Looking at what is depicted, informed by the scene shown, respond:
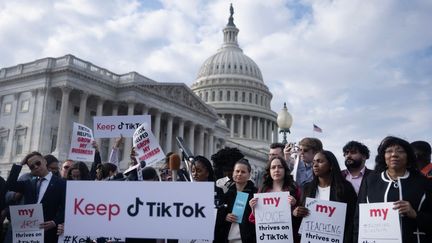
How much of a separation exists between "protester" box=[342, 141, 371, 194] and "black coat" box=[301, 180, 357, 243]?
962 mm

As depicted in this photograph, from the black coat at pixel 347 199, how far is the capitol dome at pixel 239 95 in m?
92.1

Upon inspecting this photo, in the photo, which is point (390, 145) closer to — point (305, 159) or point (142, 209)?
point (305, 159)

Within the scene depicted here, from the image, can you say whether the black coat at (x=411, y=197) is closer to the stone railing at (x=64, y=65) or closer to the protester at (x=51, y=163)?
the protester at (x=51, y=163)

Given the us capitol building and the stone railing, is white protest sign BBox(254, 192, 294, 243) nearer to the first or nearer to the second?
the us capitol building

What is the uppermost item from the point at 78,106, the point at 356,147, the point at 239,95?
the point at 239,95

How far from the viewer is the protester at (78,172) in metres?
9.34

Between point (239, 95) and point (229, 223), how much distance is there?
99939mm

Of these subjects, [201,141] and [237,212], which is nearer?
[237,212]

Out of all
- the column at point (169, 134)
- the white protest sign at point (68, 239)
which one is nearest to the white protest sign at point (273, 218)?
the white protest sign at point (68, 239)

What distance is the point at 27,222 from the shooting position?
7.44m

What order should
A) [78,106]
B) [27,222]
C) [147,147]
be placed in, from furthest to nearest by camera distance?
[78,106]
[147,147]
[27,222]

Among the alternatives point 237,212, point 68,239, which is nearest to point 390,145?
point 237,212

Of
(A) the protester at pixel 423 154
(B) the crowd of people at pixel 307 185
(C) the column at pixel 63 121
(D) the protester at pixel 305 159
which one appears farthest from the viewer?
(C) the column at pixel 63 121

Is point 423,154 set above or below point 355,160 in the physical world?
above
